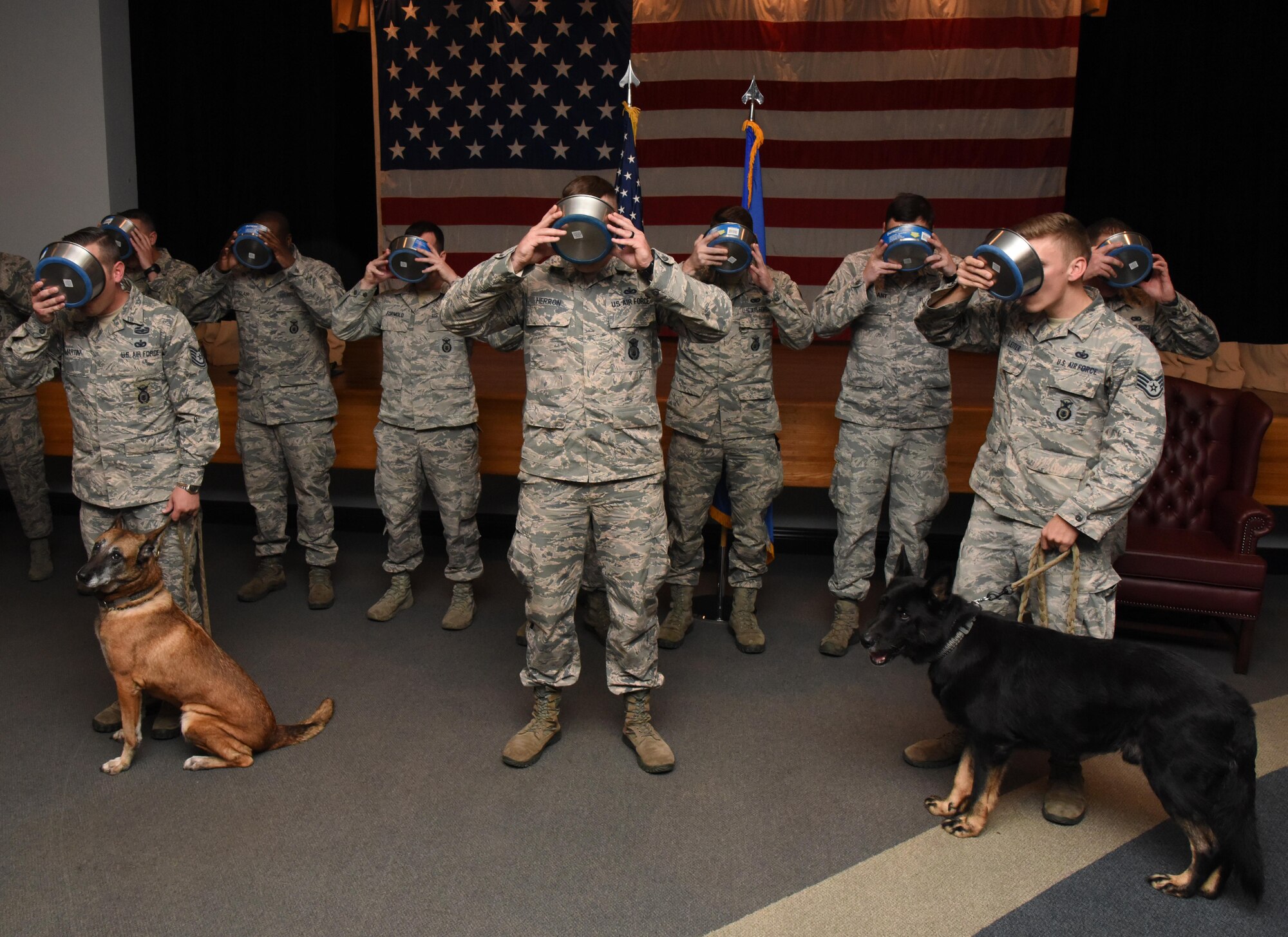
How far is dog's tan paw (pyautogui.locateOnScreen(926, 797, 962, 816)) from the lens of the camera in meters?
2.56

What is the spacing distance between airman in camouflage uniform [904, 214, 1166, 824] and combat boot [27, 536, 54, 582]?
4011 mm

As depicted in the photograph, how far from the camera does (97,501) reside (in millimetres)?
2887

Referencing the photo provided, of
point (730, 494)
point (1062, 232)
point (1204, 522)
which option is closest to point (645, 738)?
point (730, 494)

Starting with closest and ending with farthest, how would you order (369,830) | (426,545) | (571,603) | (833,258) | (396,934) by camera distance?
(396,934) → (369,830) → (571,603) → (426,545) → (833,258)

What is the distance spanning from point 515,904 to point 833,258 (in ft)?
15.2

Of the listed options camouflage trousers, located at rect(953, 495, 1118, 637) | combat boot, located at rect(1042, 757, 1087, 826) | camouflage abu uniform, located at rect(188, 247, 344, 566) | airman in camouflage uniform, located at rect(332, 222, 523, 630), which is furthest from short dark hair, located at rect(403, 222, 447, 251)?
combat boot, located at rect(1042, 757, 1087, 826)

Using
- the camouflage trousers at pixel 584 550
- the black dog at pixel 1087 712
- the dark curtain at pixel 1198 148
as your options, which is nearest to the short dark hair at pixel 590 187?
the camouflage trousers at pixel 584 550

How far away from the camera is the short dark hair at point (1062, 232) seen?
2.39m

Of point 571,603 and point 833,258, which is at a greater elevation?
point 833,258

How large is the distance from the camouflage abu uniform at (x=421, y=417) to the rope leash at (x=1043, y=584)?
7.04ft

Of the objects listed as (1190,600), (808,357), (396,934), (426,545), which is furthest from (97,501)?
(808,357)

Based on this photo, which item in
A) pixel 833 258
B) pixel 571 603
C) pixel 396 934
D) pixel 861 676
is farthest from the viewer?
pixel 833 258

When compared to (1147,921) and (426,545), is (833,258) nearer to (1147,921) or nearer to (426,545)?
(426,545)

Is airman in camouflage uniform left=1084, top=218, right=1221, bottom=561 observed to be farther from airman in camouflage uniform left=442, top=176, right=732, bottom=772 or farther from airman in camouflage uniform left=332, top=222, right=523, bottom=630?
airman in camouflage uniform left=332, top=222, right=523, bottom=630
